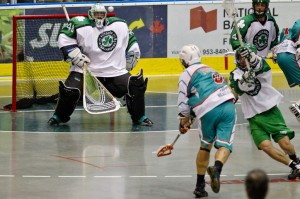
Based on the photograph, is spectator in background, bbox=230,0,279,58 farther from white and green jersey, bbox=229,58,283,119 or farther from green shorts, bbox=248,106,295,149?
green shorts, bbox=248,106,295,149

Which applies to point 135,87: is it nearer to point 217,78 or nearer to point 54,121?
point 54,121

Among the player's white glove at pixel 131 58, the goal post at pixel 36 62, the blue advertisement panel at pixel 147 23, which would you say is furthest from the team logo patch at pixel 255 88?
the blue advertisement panel at pixel 147 23

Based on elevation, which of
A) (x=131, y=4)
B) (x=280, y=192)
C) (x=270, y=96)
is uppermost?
(x=131, y=4)

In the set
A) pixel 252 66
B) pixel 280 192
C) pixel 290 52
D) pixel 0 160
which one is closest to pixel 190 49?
pixel 252 66

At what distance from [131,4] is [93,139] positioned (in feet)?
22.2

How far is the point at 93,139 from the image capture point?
1277cm

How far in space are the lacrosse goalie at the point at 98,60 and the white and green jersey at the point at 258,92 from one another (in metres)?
4.02

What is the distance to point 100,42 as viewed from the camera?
1403 cm

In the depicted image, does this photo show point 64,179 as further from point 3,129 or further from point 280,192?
point 3,129

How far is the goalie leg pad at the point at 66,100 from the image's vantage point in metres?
13.7

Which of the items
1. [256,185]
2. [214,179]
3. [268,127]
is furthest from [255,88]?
[256,185]

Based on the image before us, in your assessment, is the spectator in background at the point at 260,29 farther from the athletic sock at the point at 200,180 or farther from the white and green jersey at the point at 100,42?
the athletic sock at the point at 200,180

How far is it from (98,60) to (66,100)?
776 millimetres

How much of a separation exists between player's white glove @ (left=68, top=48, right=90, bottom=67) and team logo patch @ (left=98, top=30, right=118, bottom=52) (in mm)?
→ 372
